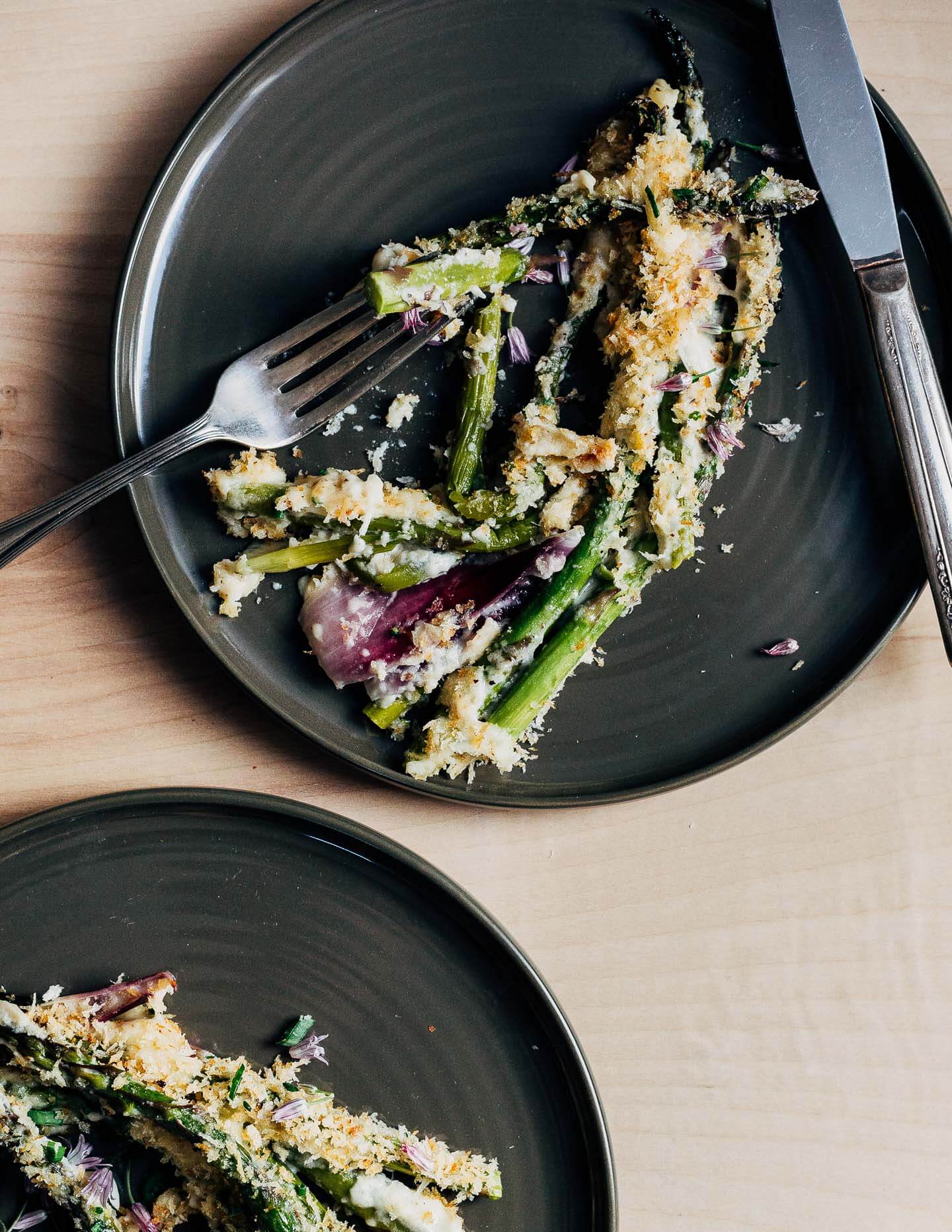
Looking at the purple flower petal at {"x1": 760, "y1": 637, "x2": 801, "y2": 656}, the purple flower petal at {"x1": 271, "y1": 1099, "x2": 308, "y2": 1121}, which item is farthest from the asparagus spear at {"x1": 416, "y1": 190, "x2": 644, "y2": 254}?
the purple flower petal at {"x1": 271, "y1": 1099, "x2": 308, "y2": 1121}

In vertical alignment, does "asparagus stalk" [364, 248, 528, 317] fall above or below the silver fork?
above

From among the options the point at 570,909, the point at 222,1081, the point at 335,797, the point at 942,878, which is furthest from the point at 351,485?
the point at 942,878

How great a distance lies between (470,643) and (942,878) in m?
1.00

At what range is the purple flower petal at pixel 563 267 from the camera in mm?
1641

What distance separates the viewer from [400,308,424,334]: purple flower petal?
1566mm

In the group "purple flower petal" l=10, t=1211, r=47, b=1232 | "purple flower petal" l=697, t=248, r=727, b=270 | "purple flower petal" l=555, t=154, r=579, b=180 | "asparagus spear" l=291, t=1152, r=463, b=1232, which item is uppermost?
"purple flower petal" l=555, t=154, r=579, b=180

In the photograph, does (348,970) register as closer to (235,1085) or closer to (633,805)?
(235,1085)

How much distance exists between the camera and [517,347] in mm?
1645

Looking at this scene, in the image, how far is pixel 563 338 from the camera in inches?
63.9

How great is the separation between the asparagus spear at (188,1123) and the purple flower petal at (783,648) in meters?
1.17

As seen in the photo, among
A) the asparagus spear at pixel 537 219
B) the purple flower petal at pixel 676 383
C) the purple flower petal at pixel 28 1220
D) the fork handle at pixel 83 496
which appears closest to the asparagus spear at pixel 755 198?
the asparagus spear at pixel 537 219

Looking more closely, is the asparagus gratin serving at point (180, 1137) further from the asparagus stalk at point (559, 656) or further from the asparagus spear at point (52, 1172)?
the asparagus stalk at point (559, 656)

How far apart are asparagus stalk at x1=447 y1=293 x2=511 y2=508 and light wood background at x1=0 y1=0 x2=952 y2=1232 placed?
558mm

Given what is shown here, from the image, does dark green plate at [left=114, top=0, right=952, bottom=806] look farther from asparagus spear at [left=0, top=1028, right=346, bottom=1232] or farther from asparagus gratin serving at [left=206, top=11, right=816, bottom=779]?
asparagus spear at [left=0, top=1028, right=346, bottom=1232]
